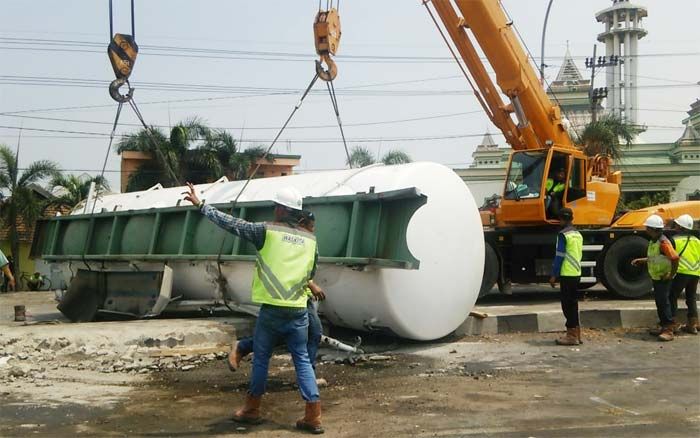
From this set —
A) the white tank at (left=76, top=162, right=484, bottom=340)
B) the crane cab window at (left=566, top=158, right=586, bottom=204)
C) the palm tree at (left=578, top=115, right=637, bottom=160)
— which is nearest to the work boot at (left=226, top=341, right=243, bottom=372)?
the white tank at (left=76, top=162, right=484, bottom=340)

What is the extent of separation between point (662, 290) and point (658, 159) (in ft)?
88.2

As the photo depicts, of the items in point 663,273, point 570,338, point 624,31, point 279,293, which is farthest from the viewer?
point 624,31

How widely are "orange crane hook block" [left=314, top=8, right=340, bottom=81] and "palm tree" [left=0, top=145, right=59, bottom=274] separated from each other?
19247 mm

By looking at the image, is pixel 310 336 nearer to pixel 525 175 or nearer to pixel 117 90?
pixel 117 90

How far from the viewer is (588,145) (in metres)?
23.5

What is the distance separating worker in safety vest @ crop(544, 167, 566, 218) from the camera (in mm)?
12367

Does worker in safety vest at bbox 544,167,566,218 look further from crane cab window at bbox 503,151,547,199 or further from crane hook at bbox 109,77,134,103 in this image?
crane hook at bbox 109,77,134,103

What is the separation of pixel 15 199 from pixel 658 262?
22718 mm

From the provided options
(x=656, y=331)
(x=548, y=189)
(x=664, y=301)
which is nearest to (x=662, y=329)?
(x=656, y=331)

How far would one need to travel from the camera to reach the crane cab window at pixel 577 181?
12.6m

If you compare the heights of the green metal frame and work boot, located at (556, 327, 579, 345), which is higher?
the green metal frame

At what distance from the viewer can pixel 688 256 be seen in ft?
30.2

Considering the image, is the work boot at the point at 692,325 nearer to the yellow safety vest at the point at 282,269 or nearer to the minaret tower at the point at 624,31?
the yellow safety vest at the point at 282,269

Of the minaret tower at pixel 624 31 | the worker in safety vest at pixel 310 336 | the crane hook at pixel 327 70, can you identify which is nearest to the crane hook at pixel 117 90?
the crane hook at pixel 327 70
